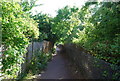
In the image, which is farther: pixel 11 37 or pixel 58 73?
pixel 58 73

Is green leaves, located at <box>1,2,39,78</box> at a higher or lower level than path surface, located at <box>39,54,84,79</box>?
higher

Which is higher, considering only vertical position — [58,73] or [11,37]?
[11,37]

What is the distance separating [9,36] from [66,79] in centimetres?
419

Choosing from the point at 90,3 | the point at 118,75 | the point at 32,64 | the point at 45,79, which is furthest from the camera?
the point at 32,64

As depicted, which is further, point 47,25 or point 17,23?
point 47,25

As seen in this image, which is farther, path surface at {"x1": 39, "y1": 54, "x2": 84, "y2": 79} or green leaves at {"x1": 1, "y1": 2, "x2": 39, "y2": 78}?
path surface at {"x1": 39, "y1": 54, "x2": 84, "y2": 79}

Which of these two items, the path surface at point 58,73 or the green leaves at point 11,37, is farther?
the path surface at point 58,73

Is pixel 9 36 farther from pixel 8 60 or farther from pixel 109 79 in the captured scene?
pixel 109 79

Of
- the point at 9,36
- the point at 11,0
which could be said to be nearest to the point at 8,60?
the point at 9,36

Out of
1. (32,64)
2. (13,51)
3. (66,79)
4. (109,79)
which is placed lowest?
(66,79)

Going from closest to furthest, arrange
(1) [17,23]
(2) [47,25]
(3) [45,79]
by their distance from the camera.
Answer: (1) [17,23], (3) [45,79], (2) [47,25]

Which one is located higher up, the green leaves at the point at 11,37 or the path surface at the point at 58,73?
the green leaves at the point at 11,37

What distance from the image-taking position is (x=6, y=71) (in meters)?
3.47

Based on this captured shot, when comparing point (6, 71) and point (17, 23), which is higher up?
point (17, 23)
